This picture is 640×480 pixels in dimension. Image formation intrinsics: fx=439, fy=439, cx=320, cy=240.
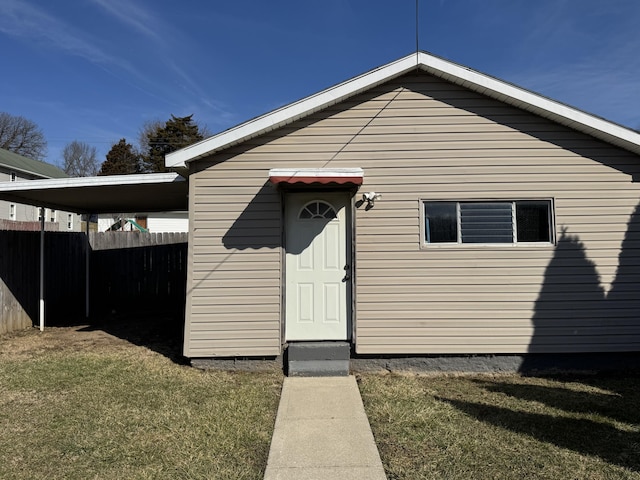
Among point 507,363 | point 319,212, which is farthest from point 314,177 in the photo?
point 507,363

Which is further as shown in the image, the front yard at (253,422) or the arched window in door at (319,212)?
the arched window in door at (319,212)

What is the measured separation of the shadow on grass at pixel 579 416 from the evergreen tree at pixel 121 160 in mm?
46460

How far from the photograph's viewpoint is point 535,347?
19.4 ft

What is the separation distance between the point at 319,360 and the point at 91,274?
8361mm

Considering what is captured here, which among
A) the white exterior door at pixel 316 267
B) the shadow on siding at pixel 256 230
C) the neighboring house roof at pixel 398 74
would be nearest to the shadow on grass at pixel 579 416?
the white exterior door at pixel 316 267

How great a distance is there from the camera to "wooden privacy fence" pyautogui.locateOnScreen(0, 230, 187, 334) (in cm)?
839

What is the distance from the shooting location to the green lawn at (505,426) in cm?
343

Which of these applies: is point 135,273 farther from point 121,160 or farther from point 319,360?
point 121,160

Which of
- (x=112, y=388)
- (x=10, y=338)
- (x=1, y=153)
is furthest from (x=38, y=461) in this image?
(x=1, y=153)

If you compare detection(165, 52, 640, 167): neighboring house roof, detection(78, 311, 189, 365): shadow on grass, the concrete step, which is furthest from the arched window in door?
detection(78, 311, 189, 365): shadow on grass

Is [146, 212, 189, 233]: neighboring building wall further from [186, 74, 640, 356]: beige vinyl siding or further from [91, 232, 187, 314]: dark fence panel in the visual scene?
[186, 74, 640, 356]: beige vinyl siding

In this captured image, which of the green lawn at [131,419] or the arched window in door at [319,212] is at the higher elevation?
the arched window in door at [319,212]

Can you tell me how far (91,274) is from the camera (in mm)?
11562

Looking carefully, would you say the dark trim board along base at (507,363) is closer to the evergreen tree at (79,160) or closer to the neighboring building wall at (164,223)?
the neighboring building wall at (164,223)
